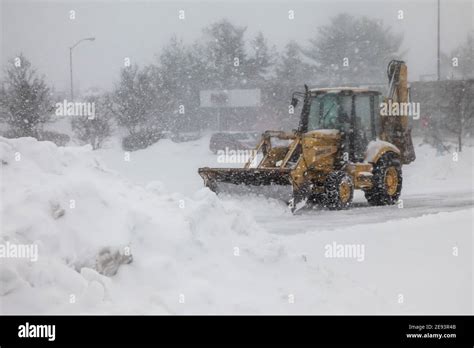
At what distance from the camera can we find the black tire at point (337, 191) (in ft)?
44.0

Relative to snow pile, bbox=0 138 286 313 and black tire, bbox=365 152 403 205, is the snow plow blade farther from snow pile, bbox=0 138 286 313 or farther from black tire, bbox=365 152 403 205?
snow pile, bbox=0 138 286 313

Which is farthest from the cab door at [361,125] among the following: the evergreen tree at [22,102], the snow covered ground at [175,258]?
the evergreen tree at [22,102]

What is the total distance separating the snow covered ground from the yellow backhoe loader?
3309mm

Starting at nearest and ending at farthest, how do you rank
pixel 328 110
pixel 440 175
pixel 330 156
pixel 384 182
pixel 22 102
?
pixel 330 156 → pixel 328 110 → pixel 384 182 → pixel 440 175 → pixel 22 102

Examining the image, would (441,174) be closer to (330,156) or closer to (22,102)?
(330,156)

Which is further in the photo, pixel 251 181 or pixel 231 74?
pixel 231 74

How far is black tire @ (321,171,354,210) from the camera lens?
13398mm

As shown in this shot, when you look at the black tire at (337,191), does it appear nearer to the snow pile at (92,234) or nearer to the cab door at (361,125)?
the cab door at (361,125)

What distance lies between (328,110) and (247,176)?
2.24m

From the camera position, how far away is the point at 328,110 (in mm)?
14000

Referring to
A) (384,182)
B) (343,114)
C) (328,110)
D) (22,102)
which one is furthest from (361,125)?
(22,102)

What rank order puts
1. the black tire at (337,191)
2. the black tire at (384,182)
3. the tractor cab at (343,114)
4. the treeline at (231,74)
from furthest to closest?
1. the treeline at (231,74)
2. the black tire at (384,182)
3. the tractor cab at (343,114)
4. the black tire at (337,191)

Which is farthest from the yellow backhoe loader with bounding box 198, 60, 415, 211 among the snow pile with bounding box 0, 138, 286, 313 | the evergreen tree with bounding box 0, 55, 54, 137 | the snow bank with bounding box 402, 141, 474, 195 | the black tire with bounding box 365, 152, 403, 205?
the evergreen tree with bounding box 0, 55, 54, 137

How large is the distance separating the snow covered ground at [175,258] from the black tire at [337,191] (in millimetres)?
3471
